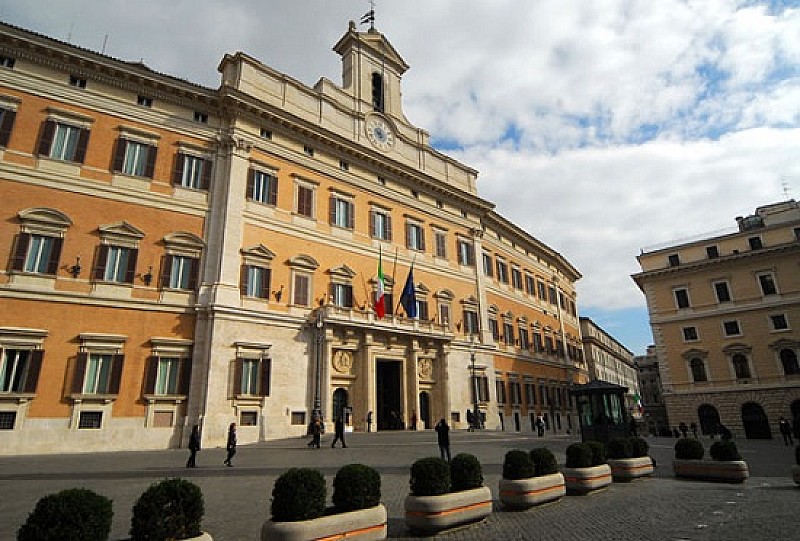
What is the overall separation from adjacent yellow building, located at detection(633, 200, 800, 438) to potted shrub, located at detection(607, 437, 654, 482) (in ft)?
98.1

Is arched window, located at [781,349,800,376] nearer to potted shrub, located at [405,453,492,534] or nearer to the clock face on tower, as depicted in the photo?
the clock face on tower

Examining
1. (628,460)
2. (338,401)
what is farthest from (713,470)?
(338,401)

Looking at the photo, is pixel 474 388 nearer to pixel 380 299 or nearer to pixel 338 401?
pixel 380 299

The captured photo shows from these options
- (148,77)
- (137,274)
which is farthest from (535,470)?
(148,77)

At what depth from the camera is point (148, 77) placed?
70.0 feet

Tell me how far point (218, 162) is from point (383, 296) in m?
11.4

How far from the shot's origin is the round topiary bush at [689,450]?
1197 cm

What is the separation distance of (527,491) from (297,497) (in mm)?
4584

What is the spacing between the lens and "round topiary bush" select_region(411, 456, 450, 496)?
7.07 m

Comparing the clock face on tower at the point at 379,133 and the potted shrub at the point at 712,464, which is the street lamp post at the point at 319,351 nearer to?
the clock face on tower at the point at 379,133

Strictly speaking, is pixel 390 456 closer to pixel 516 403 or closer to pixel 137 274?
pixel 137 274

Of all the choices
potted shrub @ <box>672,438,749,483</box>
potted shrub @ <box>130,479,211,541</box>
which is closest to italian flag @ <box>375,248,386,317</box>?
potted shrub @ <box>672,438,749,483</box>

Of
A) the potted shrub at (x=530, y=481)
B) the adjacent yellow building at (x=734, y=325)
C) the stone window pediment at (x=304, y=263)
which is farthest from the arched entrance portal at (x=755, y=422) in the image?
the potted shrub at (x=530, y=481)

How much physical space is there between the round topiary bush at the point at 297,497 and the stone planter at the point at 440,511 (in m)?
1.73
